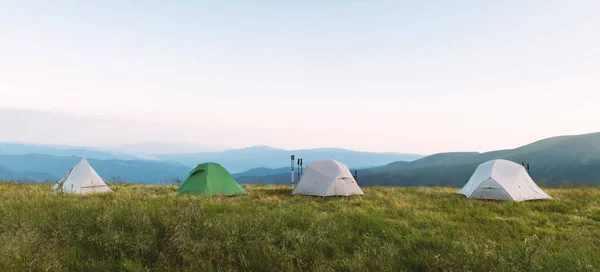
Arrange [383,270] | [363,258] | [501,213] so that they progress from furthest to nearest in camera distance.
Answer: [501,213] → [363,258] → [383,270]

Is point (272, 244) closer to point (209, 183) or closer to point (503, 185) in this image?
point (209, 183)

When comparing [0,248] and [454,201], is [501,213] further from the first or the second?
[0,248]

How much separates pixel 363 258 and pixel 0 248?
6.27m

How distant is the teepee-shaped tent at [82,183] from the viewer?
17.6 meters

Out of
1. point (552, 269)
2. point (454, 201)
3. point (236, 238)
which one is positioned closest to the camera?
point (552, 269)

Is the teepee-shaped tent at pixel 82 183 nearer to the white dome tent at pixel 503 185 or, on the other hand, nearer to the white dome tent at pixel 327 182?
the white dome tent at pixel 327 182

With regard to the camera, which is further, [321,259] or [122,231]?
[122,231]

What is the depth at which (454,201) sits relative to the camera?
15594 millimetres

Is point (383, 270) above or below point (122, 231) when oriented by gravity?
below

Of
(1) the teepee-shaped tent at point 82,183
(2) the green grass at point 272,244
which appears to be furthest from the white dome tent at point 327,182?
(1) the teepee-shaped tent at point 82,183

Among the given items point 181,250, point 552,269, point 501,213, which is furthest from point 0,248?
point 501,213

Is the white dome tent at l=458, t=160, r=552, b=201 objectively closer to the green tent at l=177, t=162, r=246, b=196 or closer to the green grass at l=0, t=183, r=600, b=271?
the green grass at l=0, t=183, r=600, b=271

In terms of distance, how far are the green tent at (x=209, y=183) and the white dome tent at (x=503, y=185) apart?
11.6 m

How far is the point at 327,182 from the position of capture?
1814cm
